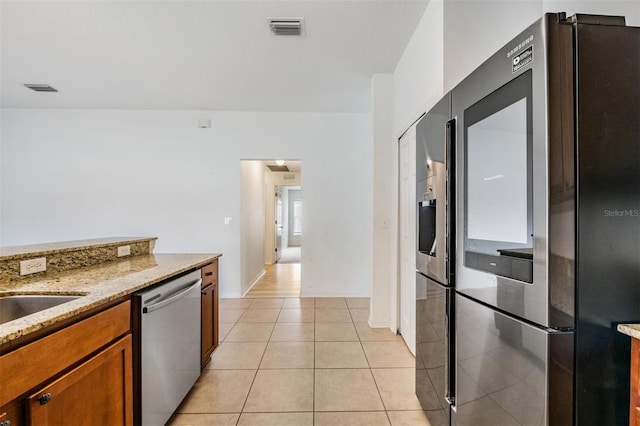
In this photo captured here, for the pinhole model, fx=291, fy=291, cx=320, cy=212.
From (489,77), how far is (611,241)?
0.66 meters

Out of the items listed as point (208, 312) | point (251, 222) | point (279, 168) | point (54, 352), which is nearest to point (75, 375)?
point (54, 352)

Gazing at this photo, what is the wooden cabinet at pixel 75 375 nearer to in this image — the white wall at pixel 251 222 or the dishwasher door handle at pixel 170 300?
the dishwasher door handle at pixel 170 300

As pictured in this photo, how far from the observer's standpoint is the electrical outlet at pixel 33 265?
1.49 meters

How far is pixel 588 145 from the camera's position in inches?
33.0

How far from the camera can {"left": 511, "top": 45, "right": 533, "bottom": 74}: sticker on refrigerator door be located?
34.8 inches

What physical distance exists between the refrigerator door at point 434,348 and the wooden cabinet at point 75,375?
4.79 feet

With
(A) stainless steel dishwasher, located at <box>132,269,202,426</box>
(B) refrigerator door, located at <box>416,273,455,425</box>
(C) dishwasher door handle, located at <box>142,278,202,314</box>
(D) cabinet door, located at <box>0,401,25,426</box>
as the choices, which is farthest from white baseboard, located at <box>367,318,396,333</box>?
(D) cabinet door, located at <box>0,401,25,426</box>

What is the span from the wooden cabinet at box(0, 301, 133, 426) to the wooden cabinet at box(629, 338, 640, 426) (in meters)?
1.68

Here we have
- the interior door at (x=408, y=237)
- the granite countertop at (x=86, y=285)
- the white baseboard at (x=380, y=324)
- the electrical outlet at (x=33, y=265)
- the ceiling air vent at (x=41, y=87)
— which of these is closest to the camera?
the granite countertop at (x=86, y=285)

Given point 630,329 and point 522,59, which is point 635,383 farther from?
point 522,59

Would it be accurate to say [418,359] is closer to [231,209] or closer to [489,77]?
[489,77]

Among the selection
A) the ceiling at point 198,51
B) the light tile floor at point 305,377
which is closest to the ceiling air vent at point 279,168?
the ceiling at point 198,51

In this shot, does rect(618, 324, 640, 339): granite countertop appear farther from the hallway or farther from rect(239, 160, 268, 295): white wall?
rect(239, 160, 268, 295): white wall

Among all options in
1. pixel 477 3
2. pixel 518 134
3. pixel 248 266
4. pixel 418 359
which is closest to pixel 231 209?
pixel 248 266
